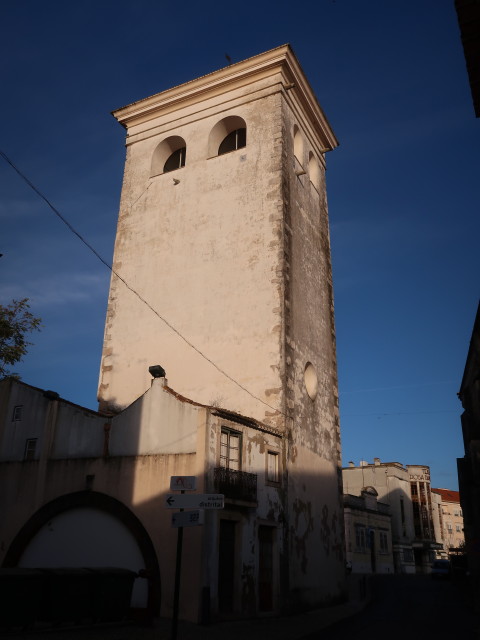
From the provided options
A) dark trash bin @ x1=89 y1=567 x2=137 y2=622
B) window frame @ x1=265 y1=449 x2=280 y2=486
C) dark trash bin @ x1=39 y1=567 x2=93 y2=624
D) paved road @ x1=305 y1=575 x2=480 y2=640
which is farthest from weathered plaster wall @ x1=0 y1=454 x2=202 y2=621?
paved road @ x1=305 y1=575 x2=480 y2=640

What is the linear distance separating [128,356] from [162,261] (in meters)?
3.64

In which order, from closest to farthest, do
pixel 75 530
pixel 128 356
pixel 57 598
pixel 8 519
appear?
pixel 57 598, pixel 75 530, pixel 8 519, pixel 128 356

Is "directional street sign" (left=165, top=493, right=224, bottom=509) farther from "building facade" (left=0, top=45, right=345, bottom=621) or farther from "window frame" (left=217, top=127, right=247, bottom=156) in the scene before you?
"window frame" (left=217, top=127, right=247, bottom=156)

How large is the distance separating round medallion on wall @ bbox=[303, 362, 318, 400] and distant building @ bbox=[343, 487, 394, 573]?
24509mm

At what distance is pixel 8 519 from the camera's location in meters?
16.2

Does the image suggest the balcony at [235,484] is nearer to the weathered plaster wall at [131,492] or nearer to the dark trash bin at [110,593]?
the weathered plaster wall at [131,492]

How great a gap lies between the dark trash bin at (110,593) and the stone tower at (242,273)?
567cm

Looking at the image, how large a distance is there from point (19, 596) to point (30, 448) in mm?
7099

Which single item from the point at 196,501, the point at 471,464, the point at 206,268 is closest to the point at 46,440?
the point at 206,268

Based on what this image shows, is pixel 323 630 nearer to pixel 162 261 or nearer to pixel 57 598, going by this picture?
pixel 57 598

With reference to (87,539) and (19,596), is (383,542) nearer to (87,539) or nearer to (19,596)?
(87,539)

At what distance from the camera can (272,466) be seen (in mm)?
16406

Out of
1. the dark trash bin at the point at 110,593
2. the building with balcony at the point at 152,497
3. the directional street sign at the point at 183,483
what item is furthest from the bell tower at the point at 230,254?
the directional street sign at the point at 183,483

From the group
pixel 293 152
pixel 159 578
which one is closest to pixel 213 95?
pixel 293 152
